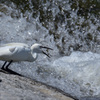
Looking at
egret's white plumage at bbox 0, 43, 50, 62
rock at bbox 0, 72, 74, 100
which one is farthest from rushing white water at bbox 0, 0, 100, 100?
rock at bbox 0, 72, 74, 100

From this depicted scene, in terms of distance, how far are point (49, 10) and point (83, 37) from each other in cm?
119

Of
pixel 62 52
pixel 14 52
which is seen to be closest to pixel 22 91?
pixel 14 52

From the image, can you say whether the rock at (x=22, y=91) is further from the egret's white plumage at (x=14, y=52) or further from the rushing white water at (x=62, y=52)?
the rushing white water at (x=62, y=52)

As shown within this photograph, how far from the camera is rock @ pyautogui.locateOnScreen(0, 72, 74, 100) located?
3477 millimetres

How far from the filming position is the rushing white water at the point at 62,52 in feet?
21.1

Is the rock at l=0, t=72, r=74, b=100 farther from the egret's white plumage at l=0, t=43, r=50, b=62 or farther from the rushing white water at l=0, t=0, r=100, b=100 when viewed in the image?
the rushing white water at l=0, t=0, r=100, b=100

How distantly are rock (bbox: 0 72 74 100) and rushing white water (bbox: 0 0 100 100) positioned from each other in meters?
1.51

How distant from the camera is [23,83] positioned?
4.21 metres

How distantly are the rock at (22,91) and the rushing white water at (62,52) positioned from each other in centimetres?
151

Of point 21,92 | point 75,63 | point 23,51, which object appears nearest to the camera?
point 21,92

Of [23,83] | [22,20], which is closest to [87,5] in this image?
[22,20]

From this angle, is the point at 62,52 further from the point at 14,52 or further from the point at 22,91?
the point at 22,91

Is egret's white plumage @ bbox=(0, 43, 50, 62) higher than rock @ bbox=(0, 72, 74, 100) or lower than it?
higher

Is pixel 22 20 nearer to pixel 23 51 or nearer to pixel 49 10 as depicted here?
pixel 49 10
